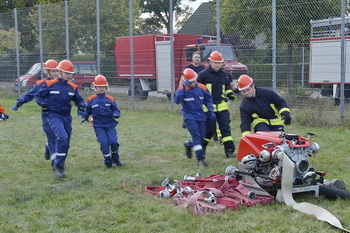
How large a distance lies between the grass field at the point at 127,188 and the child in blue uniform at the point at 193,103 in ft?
1.77

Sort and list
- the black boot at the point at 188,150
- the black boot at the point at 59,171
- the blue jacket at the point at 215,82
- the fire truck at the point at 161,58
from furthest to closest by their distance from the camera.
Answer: the fire truck at the point at 161,58 < the blue jacket at the point at 215,82 < the black boot at the point at 188,150 < the black boot at the point at 59,171

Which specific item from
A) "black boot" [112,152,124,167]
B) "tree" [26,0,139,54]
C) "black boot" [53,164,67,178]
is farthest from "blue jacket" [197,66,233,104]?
"tree" [26,0,139,54]

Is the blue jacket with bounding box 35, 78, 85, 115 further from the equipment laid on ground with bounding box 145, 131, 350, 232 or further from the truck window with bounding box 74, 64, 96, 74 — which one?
the truck window with bounding box 74, 64, 96, 74

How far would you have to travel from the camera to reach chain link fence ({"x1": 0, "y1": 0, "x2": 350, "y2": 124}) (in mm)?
14078

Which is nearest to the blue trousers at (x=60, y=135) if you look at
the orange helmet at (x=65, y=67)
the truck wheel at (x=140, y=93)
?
the orange helmet at (x=65, y=67)

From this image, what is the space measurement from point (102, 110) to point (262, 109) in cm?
284

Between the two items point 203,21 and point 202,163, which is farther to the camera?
point 203,21

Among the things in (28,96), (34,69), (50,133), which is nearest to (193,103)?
(50,133)

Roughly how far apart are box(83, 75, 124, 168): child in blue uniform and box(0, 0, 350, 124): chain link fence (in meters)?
6.11

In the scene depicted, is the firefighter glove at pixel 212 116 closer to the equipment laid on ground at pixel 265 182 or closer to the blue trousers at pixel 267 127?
the blue trousers at pixel 267 127

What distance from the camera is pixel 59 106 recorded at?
27.7 ft

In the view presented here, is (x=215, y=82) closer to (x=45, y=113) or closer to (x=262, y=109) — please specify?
(x=262, y=109)

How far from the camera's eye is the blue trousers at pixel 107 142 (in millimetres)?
8945

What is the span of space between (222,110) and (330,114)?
4.50 metres
